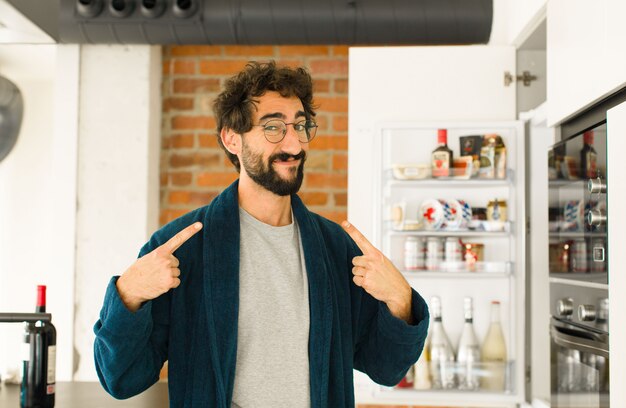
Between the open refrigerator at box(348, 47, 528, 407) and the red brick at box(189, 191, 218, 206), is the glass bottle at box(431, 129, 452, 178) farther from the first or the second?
the red brick at box(189, 191, 218, 206)

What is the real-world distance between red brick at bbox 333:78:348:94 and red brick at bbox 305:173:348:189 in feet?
1.29

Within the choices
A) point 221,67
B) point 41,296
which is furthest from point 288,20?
point 41,296

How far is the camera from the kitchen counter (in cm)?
190

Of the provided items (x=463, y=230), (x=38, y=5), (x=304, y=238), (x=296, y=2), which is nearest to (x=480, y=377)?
(x=463, y=230)

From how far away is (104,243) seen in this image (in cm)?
331

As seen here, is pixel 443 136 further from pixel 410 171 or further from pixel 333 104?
pixel 333 104

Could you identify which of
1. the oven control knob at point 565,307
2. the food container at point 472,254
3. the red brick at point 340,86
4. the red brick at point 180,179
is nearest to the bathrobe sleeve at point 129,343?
the oven control knob at point 565,307

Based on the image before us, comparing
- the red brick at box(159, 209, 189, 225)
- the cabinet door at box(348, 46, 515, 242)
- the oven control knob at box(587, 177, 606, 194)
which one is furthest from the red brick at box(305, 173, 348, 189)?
the oven control knob at box(587, 177, 606, 194)

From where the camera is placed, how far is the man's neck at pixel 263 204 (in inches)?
69.6

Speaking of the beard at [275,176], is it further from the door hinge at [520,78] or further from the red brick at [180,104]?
the red brick at [180,104]

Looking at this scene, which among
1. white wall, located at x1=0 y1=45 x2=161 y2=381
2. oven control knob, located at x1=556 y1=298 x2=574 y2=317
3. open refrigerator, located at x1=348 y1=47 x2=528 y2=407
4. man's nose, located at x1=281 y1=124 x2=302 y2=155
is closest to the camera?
man's nose, located at x1=281 y1=124 x2=302 y2=155

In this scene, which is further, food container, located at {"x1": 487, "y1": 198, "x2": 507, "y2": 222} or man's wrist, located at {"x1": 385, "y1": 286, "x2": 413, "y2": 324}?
food container, located at {"x1": 487, "y1": 198, "x2": 507, "y2": 222}

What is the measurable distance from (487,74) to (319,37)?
2.27 feet

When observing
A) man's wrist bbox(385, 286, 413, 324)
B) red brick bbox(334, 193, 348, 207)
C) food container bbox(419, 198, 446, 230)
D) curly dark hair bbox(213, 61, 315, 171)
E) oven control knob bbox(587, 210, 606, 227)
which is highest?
curly dark hair bbox(213, 61, 315, 171)
